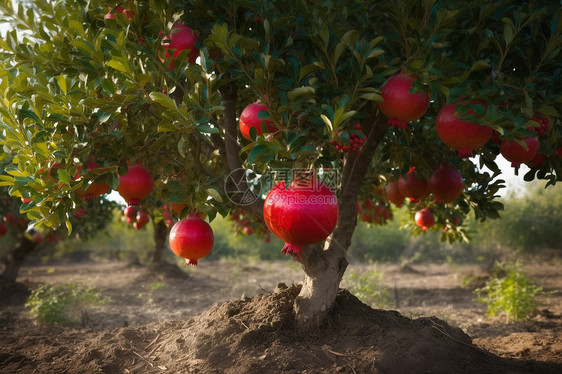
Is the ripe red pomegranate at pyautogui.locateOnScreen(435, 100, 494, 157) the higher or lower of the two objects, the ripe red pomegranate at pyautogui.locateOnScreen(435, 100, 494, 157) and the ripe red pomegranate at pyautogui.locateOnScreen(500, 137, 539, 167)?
the lower

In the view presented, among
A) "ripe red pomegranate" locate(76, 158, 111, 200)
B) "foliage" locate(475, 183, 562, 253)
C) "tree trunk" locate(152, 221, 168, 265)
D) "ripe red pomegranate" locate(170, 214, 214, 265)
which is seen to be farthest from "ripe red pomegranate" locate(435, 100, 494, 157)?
"foliage" locate(475, 183, 562, 253)

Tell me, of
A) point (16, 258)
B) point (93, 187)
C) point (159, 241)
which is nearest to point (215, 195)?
point (93, 187)

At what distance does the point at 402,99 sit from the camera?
6.07 ft

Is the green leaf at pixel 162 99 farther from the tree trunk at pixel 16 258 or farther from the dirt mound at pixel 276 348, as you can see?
the tree trunk at pixel 16 258

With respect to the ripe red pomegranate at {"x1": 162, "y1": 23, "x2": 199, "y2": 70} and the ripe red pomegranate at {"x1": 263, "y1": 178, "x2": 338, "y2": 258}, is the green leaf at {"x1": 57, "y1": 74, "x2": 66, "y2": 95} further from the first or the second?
the ripe red pomegranate at {"x1": 263, "y1": 178, "x2": 338, "y2": 258}

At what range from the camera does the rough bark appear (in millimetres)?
2855

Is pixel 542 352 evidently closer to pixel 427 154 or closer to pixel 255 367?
pixel 427 154

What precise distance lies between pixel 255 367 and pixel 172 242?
834 millimetres

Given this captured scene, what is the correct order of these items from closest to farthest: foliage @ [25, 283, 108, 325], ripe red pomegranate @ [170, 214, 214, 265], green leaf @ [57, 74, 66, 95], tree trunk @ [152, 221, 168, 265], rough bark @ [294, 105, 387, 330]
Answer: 1. green leaf @ [57, 74, 66, 95]
2. ripe red pomegranate @ [170, 214, 214, 265]
3. rough bark @ [294, 105, 387, 330]
4. foliage @ [25, 283, 108, 325]
5. tree trunk @ [152, 221, 168, 265]

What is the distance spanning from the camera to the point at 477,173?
11.2 ft

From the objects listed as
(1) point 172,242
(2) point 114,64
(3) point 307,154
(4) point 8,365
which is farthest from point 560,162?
(4) point 8,365

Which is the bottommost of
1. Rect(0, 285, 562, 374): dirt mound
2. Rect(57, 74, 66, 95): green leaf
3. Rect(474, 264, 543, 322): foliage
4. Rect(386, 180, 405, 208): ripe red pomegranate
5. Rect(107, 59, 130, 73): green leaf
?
Rect(0, 285, 562, 374): dirt mound

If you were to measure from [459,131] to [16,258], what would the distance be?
9.83 m

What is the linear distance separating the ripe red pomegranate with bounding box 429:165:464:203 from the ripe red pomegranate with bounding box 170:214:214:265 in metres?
1.56
